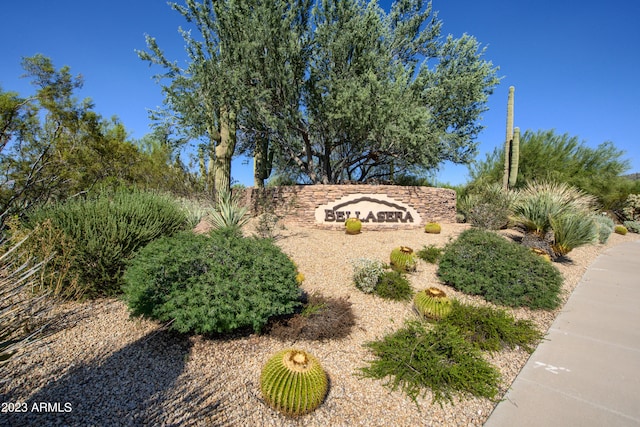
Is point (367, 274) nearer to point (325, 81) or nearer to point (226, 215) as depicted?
point (226, 215)

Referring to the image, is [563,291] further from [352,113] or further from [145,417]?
[352,113]

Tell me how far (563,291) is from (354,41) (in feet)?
37.2

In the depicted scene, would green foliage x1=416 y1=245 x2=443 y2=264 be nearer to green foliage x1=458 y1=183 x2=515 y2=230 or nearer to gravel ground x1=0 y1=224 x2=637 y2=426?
gravel ground x1=0 y1=224 x2=637 y2=426

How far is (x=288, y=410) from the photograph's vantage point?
2703 millimetres

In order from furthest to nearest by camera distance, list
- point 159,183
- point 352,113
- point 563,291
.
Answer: point 159,183 < point 352,113 < point 563,291

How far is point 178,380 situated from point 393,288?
12.1 feet

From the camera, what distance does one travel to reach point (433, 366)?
3303mm

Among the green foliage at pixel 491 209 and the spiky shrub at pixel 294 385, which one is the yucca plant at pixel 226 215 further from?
the green foliage at pixel 491 209

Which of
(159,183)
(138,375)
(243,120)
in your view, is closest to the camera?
(138,375)

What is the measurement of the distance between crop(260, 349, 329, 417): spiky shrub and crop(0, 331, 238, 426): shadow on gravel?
479 millimetres

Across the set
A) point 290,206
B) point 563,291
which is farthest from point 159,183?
point 563,291

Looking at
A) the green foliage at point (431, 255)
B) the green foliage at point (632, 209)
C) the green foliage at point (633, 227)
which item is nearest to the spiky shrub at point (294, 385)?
the green foliage at point (431, 255)

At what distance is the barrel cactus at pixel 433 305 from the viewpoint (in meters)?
4.43

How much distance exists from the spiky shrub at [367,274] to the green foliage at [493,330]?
142cm
